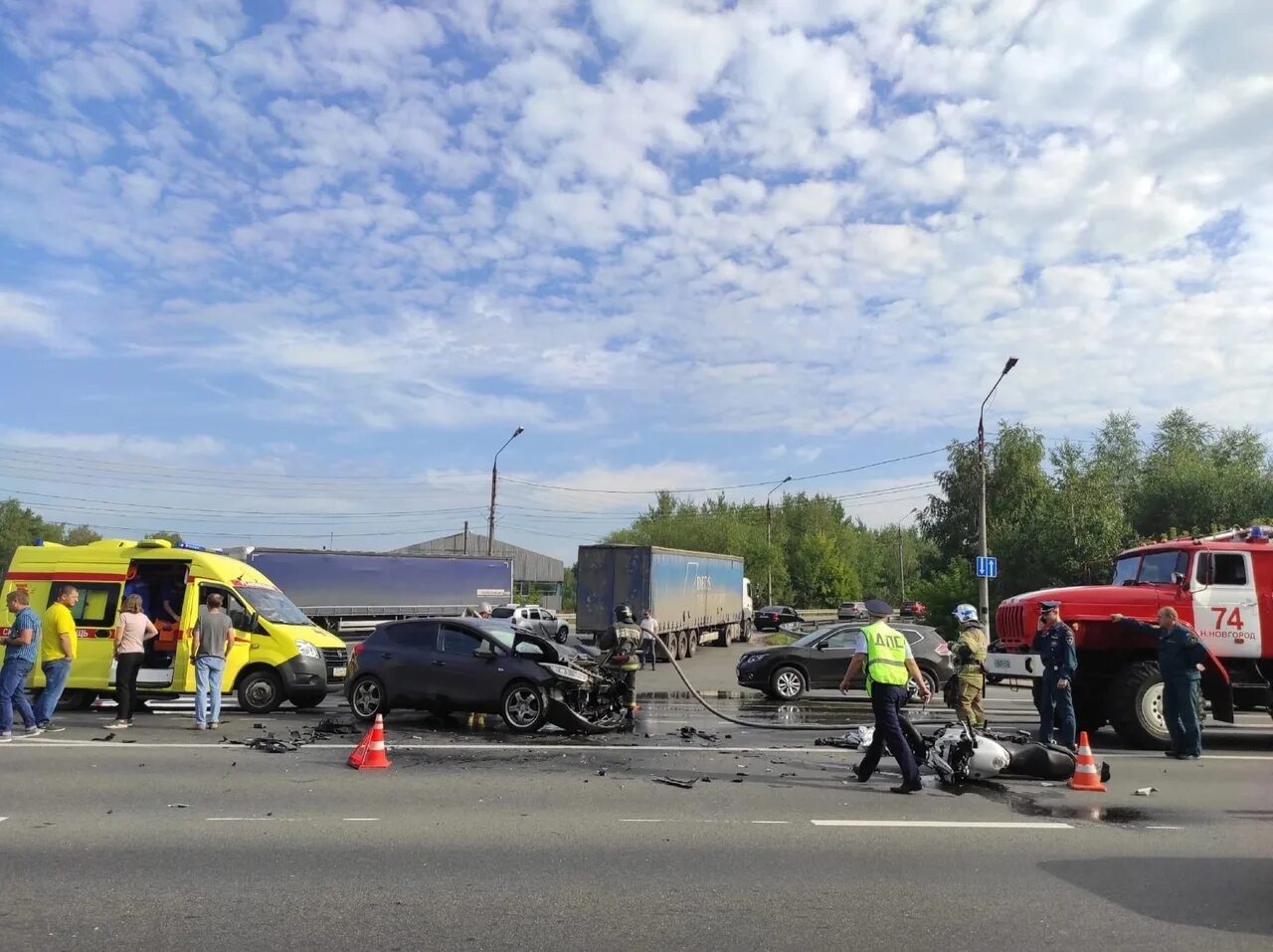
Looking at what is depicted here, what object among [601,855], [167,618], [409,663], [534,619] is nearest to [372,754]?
[409,663]

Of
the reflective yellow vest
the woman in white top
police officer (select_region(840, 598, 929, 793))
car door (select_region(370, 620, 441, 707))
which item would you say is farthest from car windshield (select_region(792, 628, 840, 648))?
the woman in white top

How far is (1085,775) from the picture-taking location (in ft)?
28.2

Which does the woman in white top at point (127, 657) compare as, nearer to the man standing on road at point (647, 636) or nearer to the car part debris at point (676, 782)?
the man standing on road at point (647, 636)

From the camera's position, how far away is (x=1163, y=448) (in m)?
61.5

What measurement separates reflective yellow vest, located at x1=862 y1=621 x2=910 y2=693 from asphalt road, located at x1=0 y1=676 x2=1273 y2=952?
1015mm

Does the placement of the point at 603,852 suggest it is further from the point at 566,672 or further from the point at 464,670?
the point at 464,670

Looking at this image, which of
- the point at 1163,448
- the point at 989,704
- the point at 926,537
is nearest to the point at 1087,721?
the point at 989,704

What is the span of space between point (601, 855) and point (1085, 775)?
16.4 ft

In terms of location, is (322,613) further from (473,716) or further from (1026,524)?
(1026,524)

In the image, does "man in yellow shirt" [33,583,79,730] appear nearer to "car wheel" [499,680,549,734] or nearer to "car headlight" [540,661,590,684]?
"car wheel" [499,680,549,734]

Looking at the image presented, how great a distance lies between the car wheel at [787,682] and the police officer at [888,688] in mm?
8461

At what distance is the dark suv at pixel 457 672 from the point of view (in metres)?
11.8

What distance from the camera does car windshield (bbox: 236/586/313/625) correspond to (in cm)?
1428

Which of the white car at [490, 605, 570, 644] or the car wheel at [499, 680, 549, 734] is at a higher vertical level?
the white car at [490, 605, 570, 644]
